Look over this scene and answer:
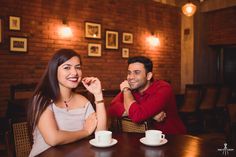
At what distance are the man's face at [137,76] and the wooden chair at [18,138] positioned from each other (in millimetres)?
1038

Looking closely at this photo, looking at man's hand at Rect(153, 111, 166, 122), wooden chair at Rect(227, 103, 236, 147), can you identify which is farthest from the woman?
wooden chair at Rect(227, 103, 236, 147)

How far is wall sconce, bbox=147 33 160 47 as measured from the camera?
709 cm

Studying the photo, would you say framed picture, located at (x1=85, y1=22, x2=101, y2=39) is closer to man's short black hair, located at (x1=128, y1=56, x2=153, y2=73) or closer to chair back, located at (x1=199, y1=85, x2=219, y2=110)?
chair back, located at (x1=199, y1=85, x2=219, y2=110)

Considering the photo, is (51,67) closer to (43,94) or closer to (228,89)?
(43,94)

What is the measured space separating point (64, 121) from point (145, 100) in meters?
0.85

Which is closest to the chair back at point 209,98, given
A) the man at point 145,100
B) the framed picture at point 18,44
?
the man at point 145,100

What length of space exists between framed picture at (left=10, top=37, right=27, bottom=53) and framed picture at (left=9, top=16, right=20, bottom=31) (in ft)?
0.59

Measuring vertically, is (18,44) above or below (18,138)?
above

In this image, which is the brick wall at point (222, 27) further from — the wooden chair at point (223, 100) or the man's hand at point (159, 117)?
the man's hand at point (159, 117)

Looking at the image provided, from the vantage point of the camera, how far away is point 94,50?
5.91 meters

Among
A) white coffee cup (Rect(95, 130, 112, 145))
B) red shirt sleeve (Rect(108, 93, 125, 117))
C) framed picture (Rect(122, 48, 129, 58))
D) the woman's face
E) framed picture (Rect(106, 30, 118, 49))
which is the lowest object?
white coffee cup (Rect(95, 130, 112, 145))

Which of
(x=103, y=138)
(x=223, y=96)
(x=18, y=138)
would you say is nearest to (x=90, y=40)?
(x=223, y=96)

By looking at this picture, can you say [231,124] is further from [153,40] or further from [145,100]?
[153,40]

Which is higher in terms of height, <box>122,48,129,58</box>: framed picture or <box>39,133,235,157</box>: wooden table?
<box>122,48,129,58</box>: framed picture
